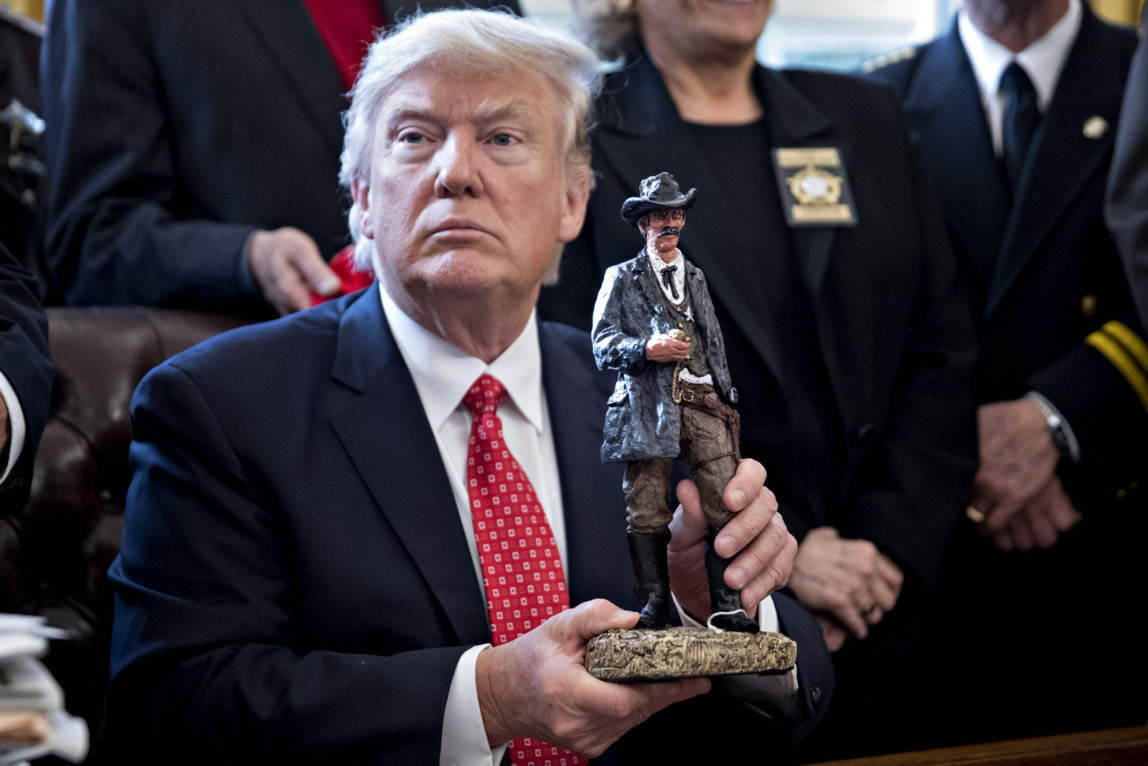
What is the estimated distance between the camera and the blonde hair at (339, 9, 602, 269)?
1325 millimetres

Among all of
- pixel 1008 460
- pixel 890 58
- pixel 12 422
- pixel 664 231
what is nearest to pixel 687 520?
pixel 664 231

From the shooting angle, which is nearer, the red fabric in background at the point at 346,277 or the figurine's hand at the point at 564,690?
the figurine's hand at the point at 564,690

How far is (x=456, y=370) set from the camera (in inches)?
54.9

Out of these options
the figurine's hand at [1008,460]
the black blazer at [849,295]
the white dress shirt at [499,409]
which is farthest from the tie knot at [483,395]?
the figurine's hand at [1008,460]

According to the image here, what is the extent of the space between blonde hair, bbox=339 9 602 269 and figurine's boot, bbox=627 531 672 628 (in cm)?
53

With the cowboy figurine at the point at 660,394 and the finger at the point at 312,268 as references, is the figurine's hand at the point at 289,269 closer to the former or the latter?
the finger at the point at 312,268

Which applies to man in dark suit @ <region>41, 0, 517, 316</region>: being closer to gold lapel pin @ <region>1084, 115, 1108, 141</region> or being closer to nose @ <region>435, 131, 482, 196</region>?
nose @ <region>435, 131, 482, 196</region>

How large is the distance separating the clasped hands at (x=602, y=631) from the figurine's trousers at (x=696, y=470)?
0.02 m

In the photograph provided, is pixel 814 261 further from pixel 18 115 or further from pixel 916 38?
pixel 916 38

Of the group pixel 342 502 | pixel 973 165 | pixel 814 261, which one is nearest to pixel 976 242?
pixel 973 165

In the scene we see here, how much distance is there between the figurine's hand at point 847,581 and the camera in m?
1.64

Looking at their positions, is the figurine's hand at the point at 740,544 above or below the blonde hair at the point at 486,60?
below

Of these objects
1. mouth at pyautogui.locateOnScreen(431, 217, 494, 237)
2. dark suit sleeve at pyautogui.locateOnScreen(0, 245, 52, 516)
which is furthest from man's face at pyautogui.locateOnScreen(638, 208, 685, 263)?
dark suit sleeve at pyautogui.locateOnScreen(0, 245, 52, 516)

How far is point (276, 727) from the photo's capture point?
1242mm
